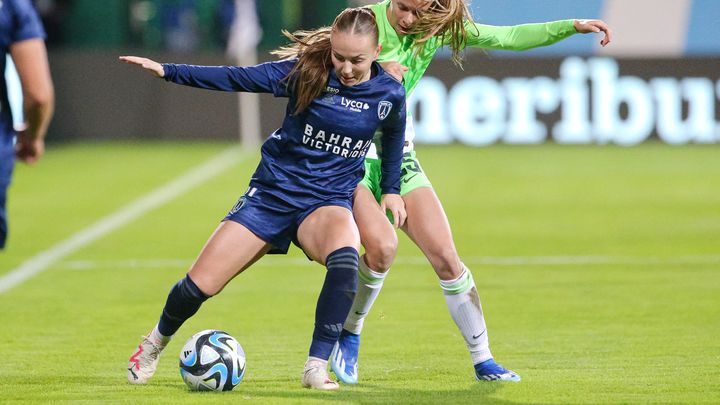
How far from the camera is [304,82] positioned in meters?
6.40

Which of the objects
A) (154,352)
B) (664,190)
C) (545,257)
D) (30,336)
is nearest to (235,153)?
(664,190)

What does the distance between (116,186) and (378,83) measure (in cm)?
1160

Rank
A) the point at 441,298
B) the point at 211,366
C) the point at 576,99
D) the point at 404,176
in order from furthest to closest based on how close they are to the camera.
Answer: the point at 576,99, the point at 441,298, the point at 404,176, the point at 211,366

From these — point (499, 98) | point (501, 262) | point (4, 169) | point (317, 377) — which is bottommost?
point (499, 98)

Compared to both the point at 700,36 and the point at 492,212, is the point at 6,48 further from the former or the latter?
the point at 700,36

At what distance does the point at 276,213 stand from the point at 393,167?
0.60 m

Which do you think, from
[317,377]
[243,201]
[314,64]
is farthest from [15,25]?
[317,377]

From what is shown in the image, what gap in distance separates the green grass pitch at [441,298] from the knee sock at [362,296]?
28cm

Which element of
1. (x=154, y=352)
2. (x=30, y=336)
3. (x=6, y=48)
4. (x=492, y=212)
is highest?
(x=6, y=48)

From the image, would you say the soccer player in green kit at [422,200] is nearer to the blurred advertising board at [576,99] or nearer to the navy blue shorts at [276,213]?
the navy blue shorts at [276,213]

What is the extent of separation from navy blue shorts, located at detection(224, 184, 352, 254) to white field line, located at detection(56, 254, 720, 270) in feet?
16.0

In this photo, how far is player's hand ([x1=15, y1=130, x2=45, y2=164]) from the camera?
7515 mm

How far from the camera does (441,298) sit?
31.6 ft

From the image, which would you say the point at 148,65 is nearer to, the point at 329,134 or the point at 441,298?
the point at 329,134
